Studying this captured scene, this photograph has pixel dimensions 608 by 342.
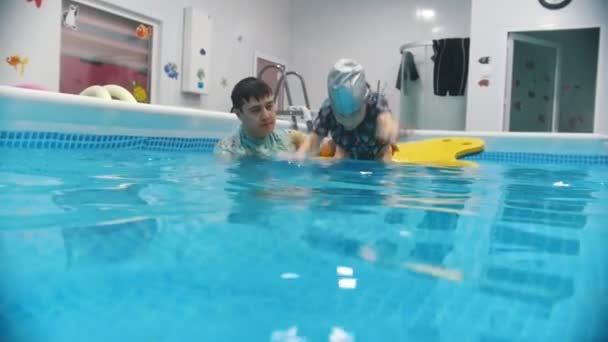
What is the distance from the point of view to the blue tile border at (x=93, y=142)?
3357mm

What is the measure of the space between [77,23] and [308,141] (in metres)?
3.73

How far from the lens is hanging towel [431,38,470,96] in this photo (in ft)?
25.6

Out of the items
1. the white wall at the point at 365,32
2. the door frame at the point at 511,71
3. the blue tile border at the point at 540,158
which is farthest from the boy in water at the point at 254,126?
the white wall at the point at 365,32

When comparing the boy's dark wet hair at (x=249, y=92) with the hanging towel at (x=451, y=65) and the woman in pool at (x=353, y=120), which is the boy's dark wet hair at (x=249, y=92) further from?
the hanging towel at (x=451, y=65)

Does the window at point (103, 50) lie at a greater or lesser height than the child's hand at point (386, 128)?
greater

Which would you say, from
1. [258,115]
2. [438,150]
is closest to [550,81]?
[438,150]

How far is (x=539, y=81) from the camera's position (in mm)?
8016

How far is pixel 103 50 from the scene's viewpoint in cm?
654

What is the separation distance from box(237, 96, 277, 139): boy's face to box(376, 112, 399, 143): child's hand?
0.72 meters

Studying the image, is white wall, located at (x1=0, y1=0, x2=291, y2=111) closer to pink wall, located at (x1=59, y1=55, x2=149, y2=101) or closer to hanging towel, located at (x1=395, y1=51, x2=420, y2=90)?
pink wall, located at (x1=59, y1=55, x2=149, y2=101)

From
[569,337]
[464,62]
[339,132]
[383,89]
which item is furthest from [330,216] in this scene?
[383,89]

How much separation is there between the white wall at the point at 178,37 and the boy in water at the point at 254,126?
2.81 m

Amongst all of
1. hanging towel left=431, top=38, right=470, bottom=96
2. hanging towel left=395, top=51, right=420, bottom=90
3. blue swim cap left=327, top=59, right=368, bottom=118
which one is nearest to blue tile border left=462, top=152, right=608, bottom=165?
blue swim cap left=327, top=59, right=368, bottom=118

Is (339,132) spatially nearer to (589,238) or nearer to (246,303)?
(589,238)
